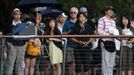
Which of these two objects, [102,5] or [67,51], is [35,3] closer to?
[102,5]

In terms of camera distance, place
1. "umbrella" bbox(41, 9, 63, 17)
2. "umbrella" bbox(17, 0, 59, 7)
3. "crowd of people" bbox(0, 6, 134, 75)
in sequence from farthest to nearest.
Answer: "umbrella" bbox(17, 0, 59, 7), "umbrella" bbox(41, 9, 63, 17), "crowd of people" bbox(0, 6, 134, 75)

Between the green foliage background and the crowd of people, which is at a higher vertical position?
the green foliage background

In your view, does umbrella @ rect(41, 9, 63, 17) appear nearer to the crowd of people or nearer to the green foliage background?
the green foliage background

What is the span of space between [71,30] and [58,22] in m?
1.11

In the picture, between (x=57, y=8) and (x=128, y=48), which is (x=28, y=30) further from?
(x=57, y=8)

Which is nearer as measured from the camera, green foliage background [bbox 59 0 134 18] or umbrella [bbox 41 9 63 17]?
umbrella [bbox 41 9 63 17]

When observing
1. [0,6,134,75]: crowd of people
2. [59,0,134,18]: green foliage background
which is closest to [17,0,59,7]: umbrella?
[59,0,134,18]: green foliage background

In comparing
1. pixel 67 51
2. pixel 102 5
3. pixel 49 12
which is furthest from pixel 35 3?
pixel 67 51

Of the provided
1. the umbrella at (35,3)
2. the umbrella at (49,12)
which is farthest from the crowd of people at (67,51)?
the umbrella at (35,3)

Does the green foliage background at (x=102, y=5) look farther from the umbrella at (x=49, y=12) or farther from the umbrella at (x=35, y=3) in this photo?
the umbrella at (x=49, y=12)

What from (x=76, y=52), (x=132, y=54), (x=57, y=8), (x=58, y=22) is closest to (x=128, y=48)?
(x=132, y=54)

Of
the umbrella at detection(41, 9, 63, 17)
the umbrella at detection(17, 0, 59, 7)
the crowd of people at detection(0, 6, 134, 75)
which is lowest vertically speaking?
the crowd of people at detection(0, 6, 134, 75)

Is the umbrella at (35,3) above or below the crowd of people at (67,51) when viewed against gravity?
above

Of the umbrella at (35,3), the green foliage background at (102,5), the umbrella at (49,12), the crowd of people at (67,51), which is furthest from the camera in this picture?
the green foliage background at (102,5)
